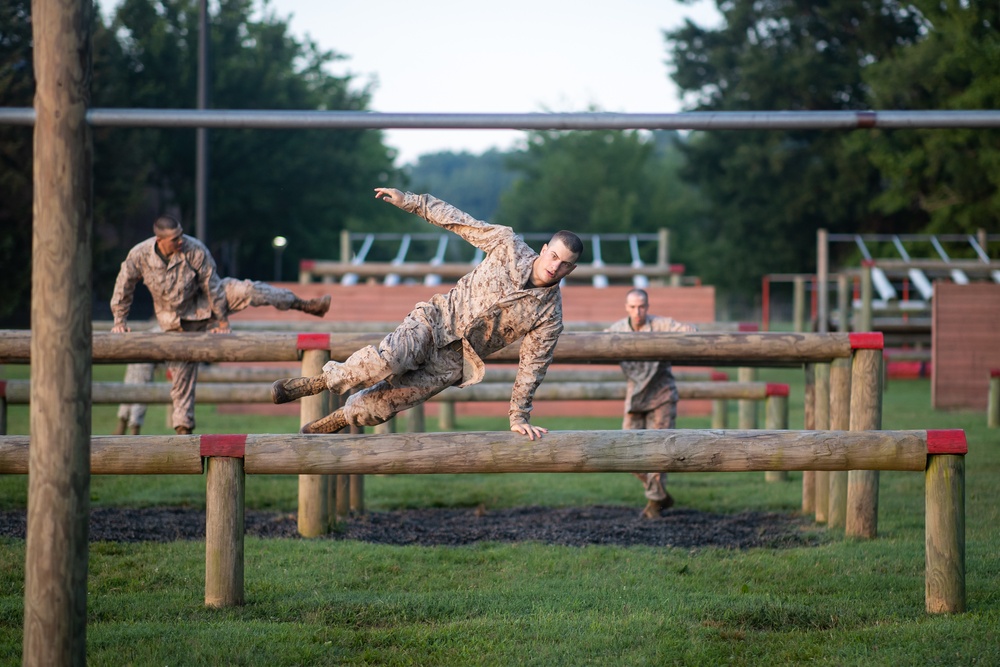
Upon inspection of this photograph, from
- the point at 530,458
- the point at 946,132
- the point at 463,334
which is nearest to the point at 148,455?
the point at 463,334

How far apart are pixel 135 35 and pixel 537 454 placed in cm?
3431

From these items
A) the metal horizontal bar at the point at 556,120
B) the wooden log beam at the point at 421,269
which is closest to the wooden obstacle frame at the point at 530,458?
the metal horizontal bar at the point at 556,120

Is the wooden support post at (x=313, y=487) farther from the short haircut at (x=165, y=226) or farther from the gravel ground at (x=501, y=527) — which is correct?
the short haircut at (x=165, y=226)

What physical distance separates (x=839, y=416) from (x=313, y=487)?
3926 mm

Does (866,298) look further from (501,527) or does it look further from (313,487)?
(313,487)

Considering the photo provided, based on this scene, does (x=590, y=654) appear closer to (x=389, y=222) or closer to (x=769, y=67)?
(x=769, y=67)

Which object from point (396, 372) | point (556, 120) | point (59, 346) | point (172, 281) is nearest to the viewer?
point (59, 346)

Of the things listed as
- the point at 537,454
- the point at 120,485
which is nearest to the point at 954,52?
the point at 120,485

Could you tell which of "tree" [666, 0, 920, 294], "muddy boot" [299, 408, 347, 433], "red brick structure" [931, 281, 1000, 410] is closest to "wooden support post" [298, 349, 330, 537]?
"muddy boot" [299, 408, 347, 433]

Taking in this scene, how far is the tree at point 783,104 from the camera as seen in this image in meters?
37.5

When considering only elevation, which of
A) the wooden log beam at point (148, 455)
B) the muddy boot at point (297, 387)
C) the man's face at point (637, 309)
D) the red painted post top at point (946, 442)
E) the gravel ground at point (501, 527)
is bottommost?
the gravel ground at point (501, 527)

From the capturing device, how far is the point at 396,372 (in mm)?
5910

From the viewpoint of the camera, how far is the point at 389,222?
47688 mm

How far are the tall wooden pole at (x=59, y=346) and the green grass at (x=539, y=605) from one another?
914mm
